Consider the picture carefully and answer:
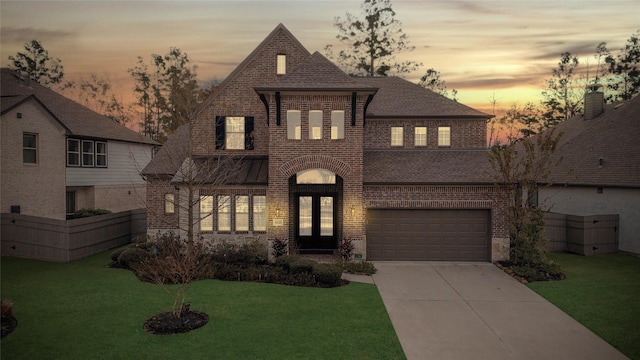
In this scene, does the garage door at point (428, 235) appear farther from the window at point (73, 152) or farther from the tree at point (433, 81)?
the tree at point (433, 81)

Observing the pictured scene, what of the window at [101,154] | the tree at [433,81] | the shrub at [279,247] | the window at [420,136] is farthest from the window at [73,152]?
the tree at [433,81]

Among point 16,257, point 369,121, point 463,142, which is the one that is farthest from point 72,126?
point 463,142

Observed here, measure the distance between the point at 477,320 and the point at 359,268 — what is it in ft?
18.6

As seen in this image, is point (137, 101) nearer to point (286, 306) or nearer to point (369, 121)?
point (369, 121)

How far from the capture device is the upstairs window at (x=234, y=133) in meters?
20.3

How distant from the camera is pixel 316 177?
62.7 feet

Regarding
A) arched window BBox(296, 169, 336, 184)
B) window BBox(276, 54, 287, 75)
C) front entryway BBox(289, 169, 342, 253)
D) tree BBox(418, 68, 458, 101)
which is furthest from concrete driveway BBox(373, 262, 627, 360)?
tree BBox(418, 68, 458, 101)

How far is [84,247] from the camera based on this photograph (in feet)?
59.5

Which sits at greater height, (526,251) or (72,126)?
(72,126)

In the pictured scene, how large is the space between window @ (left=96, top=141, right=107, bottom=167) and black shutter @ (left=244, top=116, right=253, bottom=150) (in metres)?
13.6

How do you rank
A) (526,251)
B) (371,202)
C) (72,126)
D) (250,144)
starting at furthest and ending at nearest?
(72,126)
(250,144)
(371,202)
(526,251)

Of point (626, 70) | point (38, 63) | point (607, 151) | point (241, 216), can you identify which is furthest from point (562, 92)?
point (38, 63)

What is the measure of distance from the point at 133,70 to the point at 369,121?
136ft

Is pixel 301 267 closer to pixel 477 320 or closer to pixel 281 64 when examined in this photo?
pixel 477 320
